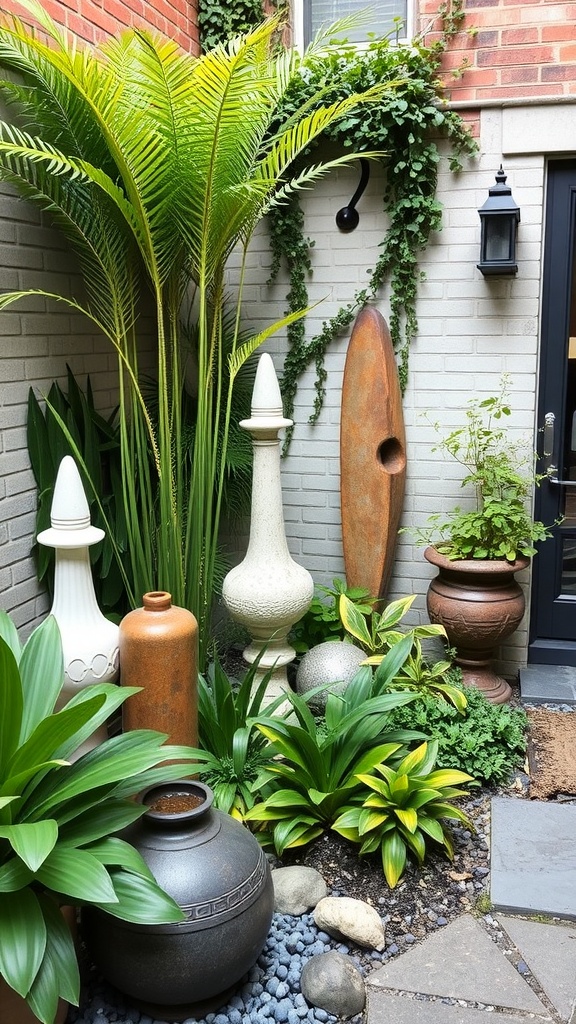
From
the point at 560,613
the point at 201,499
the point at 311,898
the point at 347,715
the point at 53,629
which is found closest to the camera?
the point at 53,629

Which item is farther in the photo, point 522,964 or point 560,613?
point 560,613

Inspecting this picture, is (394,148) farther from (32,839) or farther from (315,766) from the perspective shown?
(32,839)

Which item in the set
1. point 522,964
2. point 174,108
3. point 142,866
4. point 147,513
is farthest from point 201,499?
point 522,964

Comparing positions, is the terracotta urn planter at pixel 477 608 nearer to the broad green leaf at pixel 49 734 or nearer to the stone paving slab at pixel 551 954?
the stone paving slab at pixel 551 954

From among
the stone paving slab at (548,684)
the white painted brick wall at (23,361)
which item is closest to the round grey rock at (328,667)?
the stone paving slab at (548,684)

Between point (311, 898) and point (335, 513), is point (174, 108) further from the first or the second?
point (311, 898)

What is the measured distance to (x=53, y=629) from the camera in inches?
76.5

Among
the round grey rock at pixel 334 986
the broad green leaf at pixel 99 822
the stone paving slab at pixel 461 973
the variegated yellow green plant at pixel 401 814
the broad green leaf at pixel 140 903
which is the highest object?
the broad green leaf at pixel 99 822

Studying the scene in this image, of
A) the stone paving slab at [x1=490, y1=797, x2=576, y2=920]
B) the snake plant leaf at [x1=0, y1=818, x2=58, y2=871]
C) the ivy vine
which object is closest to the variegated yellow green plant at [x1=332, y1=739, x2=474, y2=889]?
the stone paving slab at [x1=490, y1=797, x2=576, y2=920]

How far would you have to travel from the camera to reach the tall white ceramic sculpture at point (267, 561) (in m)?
2.90

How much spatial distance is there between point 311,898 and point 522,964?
1.69 ft

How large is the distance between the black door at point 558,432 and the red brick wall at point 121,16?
5.11 feet

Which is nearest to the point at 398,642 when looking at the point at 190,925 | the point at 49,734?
the point at 190,925

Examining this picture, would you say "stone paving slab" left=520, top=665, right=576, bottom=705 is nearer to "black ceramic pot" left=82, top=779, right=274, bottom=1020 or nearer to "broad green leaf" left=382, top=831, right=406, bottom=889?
"broad green leaf" left=382, top=831, right=406, bottom=889
